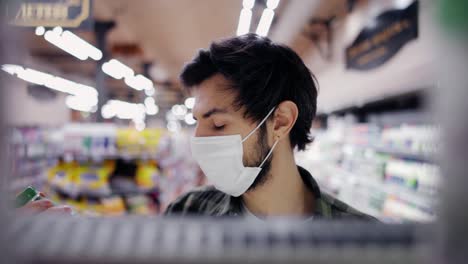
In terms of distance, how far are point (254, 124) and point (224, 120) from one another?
0.48 feet

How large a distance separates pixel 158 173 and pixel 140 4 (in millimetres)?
3695

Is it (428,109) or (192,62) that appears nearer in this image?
(428,109)

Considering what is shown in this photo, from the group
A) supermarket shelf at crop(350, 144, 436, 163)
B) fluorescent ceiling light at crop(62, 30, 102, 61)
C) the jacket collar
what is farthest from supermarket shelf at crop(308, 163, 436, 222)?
fluorescent ceiling light at crop(62, 30, 102, 61)

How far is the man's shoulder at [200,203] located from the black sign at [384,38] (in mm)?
3666

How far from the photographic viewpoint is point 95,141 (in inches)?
186

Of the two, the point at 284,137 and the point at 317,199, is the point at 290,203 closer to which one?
the point at 317,199

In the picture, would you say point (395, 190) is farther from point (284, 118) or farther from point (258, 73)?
point (258, 73)

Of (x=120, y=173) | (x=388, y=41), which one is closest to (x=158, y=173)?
(x=120, y=173)

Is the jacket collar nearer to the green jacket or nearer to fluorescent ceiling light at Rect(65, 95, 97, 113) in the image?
the green jacket

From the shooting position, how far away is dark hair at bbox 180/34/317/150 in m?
1.47

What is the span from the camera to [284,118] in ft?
5.08

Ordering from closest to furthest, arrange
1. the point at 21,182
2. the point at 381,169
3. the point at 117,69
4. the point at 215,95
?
the point at 21,182, the point at 215,95, the point at 381,169, the point at 117,69

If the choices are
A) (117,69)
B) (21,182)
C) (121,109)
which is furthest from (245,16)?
(121,109)

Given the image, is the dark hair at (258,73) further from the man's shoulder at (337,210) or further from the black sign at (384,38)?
the black sign at (384,38)
